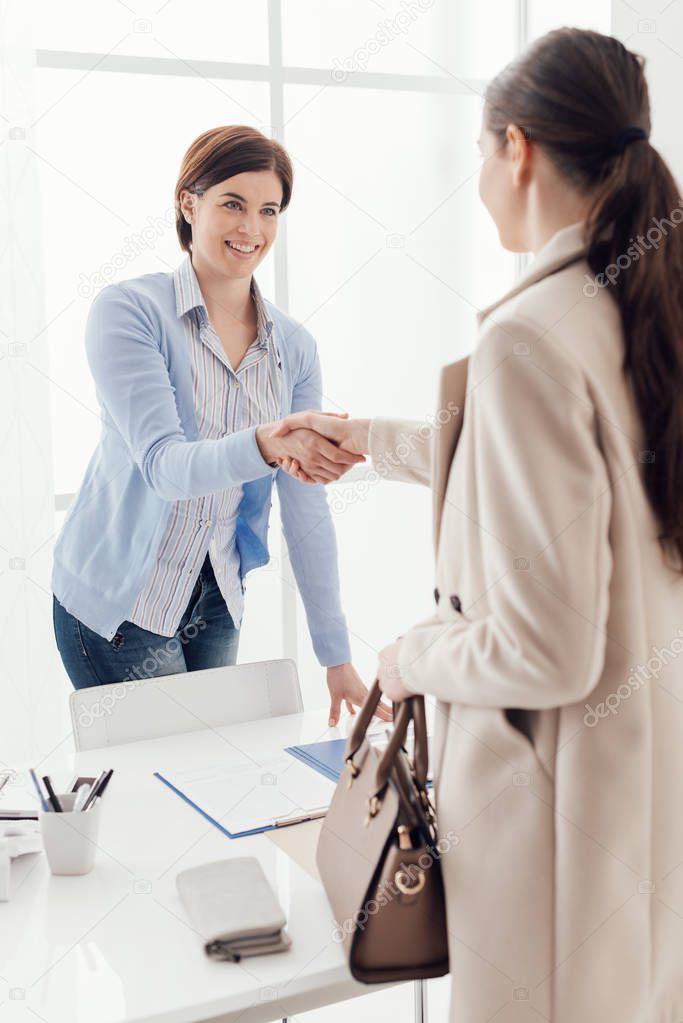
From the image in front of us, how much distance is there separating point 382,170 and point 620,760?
2.85 metres

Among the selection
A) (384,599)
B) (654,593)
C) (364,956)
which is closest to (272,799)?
(364,956)

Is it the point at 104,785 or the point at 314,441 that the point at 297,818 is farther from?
the point at 314,441

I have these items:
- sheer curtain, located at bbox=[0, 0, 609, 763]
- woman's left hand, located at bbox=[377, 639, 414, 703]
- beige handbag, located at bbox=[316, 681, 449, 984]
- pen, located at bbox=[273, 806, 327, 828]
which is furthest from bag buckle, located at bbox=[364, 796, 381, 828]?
sheer curtain, located at bbox=[0, 0, 609, 763]

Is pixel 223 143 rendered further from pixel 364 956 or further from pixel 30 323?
pixel 364 956

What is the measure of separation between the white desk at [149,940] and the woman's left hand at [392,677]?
250 millimetres

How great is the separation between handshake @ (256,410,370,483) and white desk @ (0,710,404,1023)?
0.63 meters

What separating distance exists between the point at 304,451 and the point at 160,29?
1890mm

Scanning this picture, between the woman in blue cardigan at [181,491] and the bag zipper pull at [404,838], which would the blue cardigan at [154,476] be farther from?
the bag zipper pull at [404,838]

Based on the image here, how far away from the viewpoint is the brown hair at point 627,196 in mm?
969

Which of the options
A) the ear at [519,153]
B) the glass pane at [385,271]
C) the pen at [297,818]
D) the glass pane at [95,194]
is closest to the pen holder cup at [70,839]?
the pen at [297,818]

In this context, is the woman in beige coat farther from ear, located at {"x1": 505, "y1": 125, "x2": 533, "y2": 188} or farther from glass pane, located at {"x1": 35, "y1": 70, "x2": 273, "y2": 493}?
glass pane, located at {"x1": 35, "y1": 70, "x2": 273, "y2": 493}

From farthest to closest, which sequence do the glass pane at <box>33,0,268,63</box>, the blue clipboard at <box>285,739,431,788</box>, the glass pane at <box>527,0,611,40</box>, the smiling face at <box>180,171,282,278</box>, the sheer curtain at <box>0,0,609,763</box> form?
the glass pane at <box>527,0,611,40</box>, the glass pane at <box>33,0,268,63</box>, the sheer curtain at <box>0,0,609,763</box>, the smiling face at <box>180,171,282,278</box>, the blue clipboard at <box>285,739,431,788</box>

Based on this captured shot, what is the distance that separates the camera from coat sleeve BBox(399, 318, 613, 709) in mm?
909

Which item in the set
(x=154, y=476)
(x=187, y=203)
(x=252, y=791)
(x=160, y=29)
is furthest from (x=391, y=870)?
(x=160, y=29)
